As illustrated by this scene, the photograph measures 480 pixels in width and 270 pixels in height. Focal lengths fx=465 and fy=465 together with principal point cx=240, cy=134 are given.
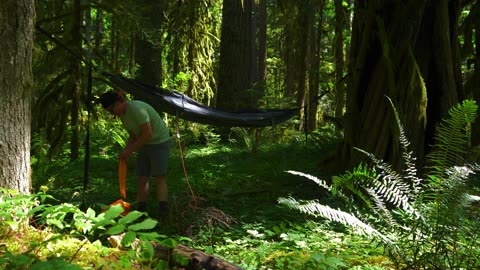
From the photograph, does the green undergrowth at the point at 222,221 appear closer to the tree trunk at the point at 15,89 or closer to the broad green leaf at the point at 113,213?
the broad green leaf at the point at 113,213

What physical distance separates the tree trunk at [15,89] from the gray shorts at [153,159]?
125cm

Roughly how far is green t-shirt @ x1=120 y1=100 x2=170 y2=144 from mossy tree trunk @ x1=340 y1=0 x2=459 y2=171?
5.69 feet

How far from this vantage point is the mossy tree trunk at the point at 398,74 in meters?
3.94

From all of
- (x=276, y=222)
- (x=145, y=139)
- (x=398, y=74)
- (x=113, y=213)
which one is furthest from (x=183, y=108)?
(x=113, y=213)

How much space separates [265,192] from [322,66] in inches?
406

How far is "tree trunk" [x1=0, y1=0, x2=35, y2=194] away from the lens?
96.9 inches

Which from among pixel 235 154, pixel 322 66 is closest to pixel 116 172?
pixel 235 154

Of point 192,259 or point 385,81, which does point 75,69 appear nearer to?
point 385,81

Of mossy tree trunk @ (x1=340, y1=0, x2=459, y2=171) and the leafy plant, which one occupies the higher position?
mossy tree trunk @ (x1=340, y1=0, x2=459, y2=171)

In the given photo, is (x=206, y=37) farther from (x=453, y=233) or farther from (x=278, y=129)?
(x=453, y=233)

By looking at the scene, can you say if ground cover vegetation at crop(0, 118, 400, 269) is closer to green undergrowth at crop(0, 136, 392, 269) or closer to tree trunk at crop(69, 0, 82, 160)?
green undergrowth at crop(0, 136, 392, 269)

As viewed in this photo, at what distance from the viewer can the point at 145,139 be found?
11.6 feet

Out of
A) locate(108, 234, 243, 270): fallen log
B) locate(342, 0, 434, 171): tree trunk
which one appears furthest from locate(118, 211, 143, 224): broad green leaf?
locate(342, 0, 434, 171): tree trunk

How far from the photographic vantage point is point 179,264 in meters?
2.12
